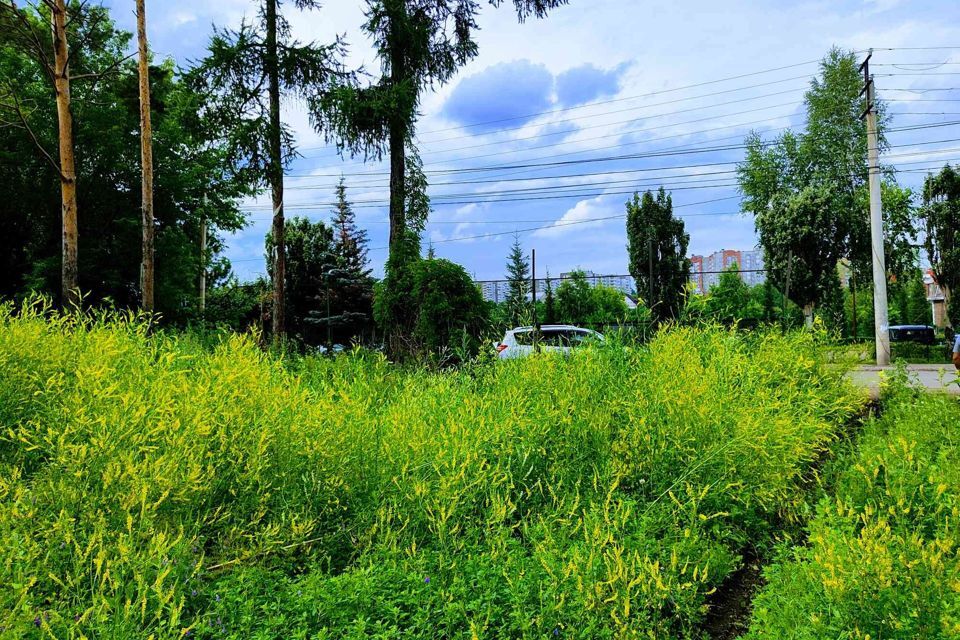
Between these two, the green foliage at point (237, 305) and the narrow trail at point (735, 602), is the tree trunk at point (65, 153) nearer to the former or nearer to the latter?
the green foliage at point (237, 305)

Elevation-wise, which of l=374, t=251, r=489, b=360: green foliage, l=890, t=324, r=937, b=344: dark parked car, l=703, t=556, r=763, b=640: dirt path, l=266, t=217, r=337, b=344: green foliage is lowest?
l=703, t=556, r=763, b=640: dirt path

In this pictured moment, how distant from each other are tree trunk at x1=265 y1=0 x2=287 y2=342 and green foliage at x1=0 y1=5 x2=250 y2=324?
1376 mm

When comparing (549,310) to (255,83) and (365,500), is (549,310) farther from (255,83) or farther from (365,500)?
(365,500)

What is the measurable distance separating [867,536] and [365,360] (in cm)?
610

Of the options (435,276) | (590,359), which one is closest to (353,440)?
(590,359)

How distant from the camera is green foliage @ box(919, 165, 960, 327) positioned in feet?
70.1

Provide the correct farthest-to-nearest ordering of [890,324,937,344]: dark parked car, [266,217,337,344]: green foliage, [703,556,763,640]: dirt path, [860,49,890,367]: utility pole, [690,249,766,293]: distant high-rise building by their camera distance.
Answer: [690,249,766,293]: distant high-rise building → [266,217,337,344]: green foliage → [890,324,937,344]: dark parked car → [860,49,890,367]: utility pole → [703,556,763,640]: dirt path

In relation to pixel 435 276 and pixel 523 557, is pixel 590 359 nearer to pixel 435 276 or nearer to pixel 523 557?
pixel 523 557

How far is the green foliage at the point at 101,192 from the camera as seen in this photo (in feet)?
52.5

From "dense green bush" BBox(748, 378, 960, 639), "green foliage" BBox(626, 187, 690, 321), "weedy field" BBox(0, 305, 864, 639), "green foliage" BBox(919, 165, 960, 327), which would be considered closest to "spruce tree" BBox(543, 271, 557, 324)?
"green foliage" BBox(626, 187, 690, 321)

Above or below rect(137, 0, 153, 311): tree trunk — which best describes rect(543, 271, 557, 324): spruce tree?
below

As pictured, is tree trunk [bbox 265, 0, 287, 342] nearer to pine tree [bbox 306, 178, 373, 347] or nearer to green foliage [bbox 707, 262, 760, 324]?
pine tree [bbox 306, 178, 373, 347]

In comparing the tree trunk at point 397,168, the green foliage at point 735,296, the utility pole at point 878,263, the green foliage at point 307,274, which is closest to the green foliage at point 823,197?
the green foliage at point 735,296

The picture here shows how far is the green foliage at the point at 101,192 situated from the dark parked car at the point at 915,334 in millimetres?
25856
